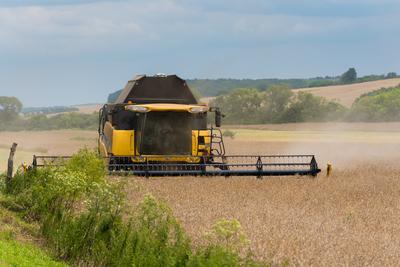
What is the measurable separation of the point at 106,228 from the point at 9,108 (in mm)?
88634

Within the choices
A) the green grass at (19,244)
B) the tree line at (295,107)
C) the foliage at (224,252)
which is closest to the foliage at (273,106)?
the tree line at (295,107)

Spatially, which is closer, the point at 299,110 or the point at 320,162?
the point at 320,162

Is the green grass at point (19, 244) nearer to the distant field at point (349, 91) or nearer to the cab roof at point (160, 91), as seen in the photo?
the cab roof at point (160, 91)

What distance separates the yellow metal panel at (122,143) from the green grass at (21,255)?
803cm

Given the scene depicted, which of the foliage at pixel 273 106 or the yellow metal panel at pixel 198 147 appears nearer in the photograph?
the yellow metal panel at pixel 198 147

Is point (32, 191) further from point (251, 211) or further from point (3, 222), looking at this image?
point (251, 211)

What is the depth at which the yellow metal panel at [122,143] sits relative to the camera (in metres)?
19.5

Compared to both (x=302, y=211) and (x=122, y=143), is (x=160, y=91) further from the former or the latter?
(x=302, y=211)

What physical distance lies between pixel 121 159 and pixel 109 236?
859cm

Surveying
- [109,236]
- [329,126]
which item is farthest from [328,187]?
[329,126]

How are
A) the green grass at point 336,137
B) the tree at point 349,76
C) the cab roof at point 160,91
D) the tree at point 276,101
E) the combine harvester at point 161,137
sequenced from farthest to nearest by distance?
the tree at point 349,76, the tree at point 276,101, the green grass at point 336,137, the cab roof at point 160,91, the combine harvester at point 161,137

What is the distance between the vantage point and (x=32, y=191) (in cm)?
1446

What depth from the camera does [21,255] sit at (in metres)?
10.3

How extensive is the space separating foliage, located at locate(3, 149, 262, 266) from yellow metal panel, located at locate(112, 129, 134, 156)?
3.94m
